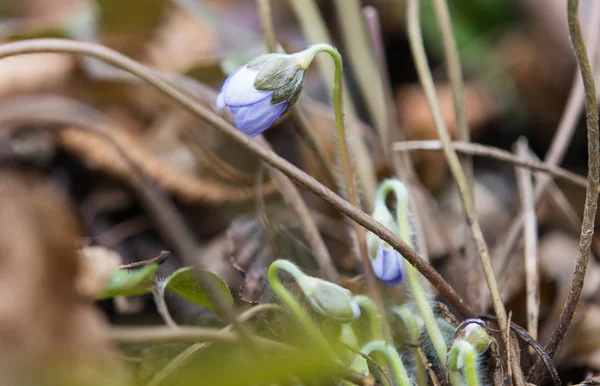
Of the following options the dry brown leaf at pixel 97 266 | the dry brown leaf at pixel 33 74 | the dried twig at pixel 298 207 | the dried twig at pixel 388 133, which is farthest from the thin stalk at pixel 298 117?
the dry brown leaf at pixel 33 74

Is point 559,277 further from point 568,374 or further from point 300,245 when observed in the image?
point 300,245

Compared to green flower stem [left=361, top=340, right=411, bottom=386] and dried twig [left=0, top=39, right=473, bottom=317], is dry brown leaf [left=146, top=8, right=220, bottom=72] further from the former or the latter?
green flower stem [left=361, top=340, right=411, bottom=386]

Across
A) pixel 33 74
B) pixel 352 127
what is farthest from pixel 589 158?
pixel 33 74

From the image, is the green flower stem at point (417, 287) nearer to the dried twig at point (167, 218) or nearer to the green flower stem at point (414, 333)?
the green flower stem at point (414, 333)

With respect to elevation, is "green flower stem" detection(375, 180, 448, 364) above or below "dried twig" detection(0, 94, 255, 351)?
below

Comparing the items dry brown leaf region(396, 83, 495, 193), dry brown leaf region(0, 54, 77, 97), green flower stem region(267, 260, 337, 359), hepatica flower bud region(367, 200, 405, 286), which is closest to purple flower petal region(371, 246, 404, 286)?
hepatica flower bud region(367, 200, 405, 286)

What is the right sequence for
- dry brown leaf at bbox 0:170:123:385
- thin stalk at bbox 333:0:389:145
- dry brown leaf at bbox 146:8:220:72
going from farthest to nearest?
dry brown leaf at bbox 146:8:220:72 → thin stalk at bbox 333:0:389:145 → dry brown leaf at bbox 0:170:123:385

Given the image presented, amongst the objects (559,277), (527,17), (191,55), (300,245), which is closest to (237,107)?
(300,245)
